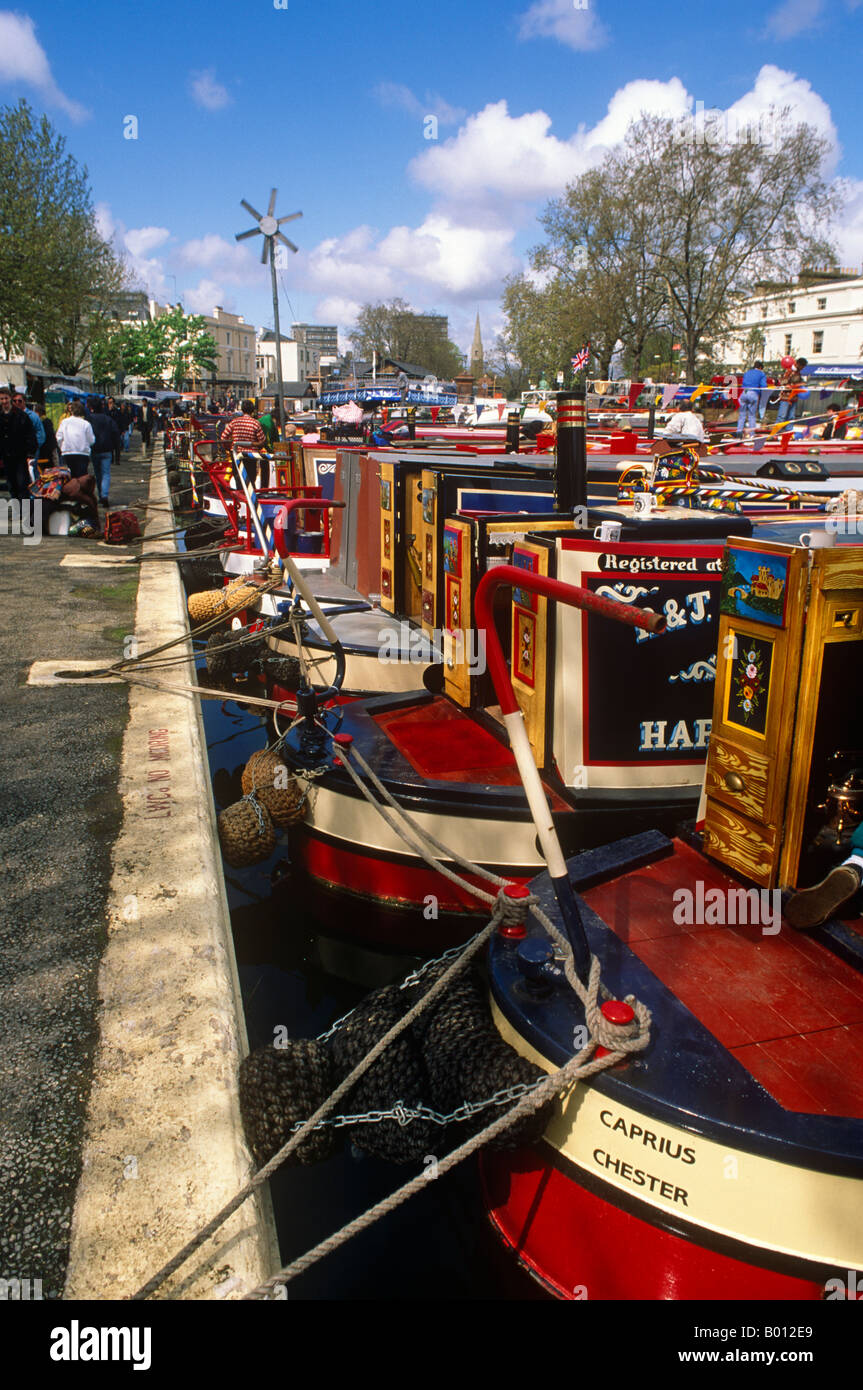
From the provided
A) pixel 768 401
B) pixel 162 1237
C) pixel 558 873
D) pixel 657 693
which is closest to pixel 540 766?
pixel 657 693

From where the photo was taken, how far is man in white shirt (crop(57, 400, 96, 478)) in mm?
14992

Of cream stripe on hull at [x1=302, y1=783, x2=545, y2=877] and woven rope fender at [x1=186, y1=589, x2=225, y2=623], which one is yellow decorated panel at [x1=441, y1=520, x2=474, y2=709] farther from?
woven rope fender at [x1=186, y1=589, x2=225, y2=623]

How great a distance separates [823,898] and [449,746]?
119 inches

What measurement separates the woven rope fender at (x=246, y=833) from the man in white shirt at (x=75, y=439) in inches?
457

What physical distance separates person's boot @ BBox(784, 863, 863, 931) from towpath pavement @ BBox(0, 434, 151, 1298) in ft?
9.01

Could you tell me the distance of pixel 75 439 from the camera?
49.2 ft

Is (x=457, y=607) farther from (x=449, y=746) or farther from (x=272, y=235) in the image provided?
(x=272, y=235)

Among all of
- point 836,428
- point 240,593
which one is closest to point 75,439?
point 240,593

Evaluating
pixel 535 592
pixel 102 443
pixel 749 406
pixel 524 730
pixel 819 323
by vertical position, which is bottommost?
pixel 524 730

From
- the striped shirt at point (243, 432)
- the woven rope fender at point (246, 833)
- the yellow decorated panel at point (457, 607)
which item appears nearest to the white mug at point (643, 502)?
the yellow decorated panel at point (457, 607)

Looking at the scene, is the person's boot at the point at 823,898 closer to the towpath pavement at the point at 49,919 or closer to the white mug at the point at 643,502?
the white mug at the point at 643,502

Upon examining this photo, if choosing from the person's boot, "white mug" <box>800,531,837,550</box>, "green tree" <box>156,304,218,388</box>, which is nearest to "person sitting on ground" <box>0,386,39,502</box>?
"white mug" <box>800,531,837,550</box>

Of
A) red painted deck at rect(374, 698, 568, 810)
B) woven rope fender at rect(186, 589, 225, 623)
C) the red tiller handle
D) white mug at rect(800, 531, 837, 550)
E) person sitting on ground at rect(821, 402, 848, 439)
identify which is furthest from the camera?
person sitting on ground at rect(821, 402, 848, 439)
